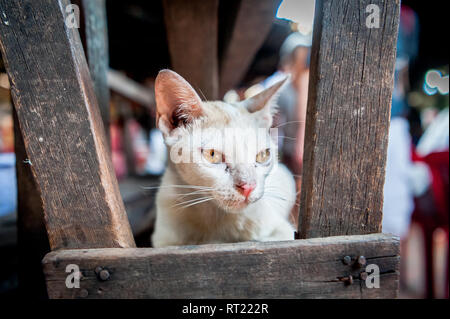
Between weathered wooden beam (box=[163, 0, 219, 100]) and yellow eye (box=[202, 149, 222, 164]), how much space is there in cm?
88

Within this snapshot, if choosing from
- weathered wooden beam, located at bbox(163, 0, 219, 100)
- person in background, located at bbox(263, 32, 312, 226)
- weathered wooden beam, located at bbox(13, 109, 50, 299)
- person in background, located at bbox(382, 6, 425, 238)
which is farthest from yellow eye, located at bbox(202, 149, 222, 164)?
person in background, located at bbox(382, 6, 425, 238)

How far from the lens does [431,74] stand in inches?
157

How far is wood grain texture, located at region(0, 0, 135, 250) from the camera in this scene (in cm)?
86

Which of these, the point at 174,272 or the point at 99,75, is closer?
the point at 174,272

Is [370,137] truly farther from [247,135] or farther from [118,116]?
[118,116]

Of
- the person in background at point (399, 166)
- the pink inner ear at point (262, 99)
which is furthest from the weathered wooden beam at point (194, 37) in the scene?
the person in background at point (399, 166)

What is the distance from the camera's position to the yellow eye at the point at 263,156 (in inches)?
53.7

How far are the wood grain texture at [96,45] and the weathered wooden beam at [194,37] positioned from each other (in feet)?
1.46

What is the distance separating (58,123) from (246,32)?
1.80 metres

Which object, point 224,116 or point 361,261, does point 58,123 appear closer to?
point 224,116

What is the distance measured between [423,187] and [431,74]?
5.64ft

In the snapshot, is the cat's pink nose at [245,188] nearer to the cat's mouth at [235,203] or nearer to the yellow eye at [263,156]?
the cat's mouth at [235,203]

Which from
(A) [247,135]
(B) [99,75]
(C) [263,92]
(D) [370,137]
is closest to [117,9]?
(B) [99,75]
